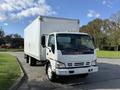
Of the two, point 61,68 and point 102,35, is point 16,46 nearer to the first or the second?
point 102,35

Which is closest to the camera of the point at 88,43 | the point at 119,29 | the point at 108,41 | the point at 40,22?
the point at 88,43

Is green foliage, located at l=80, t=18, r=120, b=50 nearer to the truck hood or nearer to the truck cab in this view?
the truck cab

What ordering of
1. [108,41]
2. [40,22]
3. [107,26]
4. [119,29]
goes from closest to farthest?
[40,22]
[119,29]
[108,41]
[107,26]

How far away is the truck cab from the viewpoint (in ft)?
40.8

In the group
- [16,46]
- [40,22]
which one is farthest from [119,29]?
[40,22]

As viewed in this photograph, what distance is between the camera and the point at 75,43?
13094 millimetres

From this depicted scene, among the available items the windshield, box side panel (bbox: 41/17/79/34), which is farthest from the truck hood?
box side panel (bbox: 41/17/79/34)

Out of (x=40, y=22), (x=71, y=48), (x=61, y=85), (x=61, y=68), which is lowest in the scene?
(x=61, y=85)

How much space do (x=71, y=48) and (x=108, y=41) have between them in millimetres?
71503

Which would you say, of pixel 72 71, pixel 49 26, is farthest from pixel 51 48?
pixel 49 26

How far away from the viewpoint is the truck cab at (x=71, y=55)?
40.8 ft

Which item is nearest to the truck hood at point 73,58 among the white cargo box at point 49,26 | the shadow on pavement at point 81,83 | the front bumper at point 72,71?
the front bumper at point 72,71

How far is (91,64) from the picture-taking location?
509 inches

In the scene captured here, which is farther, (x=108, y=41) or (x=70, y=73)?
(x=108, y=41)
